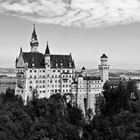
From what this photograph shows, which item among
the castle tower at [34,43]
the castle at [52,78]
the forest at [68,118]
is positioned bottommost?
the forest at [68,118]

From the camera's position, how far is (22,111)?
180 ft

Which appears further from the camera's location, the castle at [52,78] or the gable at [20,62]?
the gable at [20,62]

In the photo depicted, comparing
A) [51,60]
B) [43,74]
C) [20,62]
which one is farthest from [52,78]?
[20,62]

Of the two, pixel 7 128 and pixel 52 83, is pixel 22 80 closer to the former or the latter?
pixel 52 83

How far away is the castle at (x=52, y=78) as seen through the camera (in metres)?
64.9

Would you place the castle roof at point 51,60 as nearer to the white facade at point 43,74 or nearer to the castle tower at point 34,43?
the white facade at point 43,74

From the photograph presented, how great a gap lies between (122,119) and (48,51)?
83.4 feet

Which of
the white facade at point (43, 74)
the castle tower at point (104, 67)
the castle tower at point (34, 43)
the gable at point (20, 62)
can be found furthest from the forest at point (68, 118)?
the castle tower at point (34, 43)

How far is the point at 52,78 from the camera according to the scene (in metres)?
67.8

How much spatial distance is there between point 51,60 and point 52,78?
15.3 feet

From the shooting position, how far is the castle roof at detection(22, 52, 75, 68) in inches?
2607

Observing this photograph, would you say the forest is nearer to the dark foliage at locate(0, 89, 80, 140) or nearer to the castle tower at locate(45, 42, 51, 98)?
the dark foliage at locate(0, 89, 80, 140)

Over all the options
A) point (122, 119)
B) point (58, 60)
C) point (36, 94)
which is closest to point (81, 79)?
point (58, 60)

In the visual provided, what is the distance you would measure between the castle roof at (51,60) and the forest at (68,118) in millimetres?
7916
